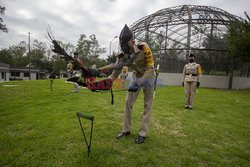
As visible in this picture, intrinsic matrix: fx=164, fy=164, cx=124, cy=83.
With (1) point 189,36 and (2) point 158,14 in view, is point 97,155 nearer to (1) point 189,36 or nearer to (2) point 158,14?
(1) point 189,36

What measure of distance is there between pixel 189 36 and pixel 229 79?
20.9 ft

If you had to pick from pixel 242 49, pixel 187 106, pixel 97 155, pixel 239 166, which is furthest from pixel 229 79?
pixel 97 155

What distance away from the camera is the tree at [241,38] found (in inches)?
493

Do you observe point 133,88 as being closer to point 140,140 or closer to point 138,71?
point 138,71

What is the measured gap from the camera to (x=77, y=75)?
173 cm

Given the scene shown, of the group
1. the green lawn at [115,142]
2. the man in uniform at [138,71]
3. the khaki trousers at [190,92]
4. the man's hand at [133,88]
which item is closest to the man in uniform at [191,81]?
the khaki trousers at [190,92]

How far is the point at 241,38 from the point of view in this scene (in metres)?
12.6

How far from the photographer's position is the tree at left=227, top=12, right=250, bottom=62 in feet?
41.1

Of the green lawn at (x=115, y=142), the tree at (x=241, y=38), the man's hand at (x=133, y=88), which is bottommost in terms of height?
the green lawn at (x=115, y=142)

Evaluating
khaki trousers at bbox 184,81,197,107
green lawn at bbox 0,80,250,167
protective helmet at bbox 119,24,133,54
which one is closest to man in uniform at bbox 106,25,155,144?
protective helmet at bbox 119,24,133,54

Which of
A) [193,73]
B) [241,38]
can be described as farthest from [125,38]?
[241,38]

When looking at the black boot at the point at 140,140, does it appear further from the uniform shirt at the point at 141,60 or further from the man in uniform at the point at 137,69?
the uniform shirt at the point at 141,60

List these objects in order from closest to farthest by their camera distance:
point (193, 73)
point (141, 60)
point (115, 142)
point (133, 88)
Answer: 1. point (133, 88)
2. point (141, 60)
3. point (115, 142)
4. point (193, 73)

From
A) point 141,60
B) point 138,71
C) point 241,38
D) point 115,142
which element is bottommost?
point 115,142
